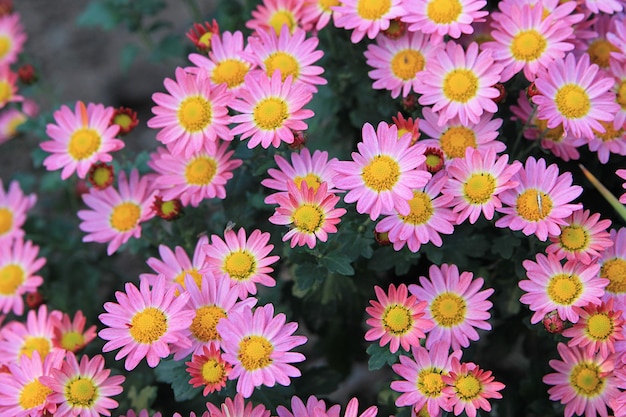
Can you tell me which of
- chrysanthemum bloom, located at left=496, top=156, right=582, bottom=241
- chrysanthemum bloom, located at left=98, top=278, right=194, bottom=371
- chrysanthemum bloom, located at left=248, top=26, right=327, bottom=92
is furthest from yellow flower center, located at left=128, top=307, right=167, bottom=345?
chrysanthemum bloom, located at left=496, top=156, right=582, bottom=241

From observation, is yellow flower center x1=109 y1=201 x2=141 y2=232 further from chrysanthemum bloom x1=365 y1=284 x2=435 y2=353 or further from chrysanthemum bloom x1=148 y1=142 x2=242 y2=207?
chrysanthemum bloom x1=365 y1=284 x2=435 y2=353

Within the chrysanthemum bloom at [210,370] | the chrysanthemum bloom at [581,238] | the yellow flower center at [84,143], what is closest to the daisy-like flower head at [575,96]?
the chrysanthemum bloom at [581,238]

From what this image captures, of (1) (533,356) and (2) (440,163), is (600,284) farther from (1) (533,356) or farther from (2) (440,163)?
(1) (533,356)

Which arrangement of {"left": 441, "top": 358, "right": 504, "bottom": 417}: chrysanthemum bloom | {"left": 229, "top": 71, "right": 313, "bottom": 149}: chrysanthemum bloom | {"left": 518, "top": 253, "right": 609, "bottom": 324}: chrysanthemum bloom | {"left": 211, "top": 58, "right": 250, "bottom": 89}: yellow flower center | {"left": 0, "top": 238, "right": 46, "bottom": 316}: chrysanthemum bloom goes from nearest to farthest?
{"left": 441, "top": 358, "right": 504, "bottom": 417}: chrysanthemum bloom → {"left": 518, "top": 253, "right": 609, "bottom": 324}: chrysanthemum bloom → {"left": 229, "top": 71, "right": 313, "bottom": 149}: chrysanthemum bloom → {"left": 211, "top": 58, "right": 250, "bottom": 89}: yellow flower center → {"left": 0, "top": 238, "right": 46, "bottom": 316}: chrysanthemum bloom

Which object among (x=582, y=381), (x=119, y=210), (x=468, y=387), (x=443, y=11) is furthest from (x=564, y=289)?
(x=119, y=210)

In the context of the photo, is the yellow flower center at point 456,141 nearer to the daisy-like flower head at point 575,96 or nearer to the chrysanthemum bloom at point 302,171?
the daisy-like flower head at point 575,96

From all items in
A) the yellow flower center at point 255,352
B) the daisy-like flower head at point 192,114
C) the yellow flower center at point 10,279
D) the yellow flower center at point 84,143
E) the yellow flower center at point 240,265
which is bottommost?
the yellow flower center at point 10,279
